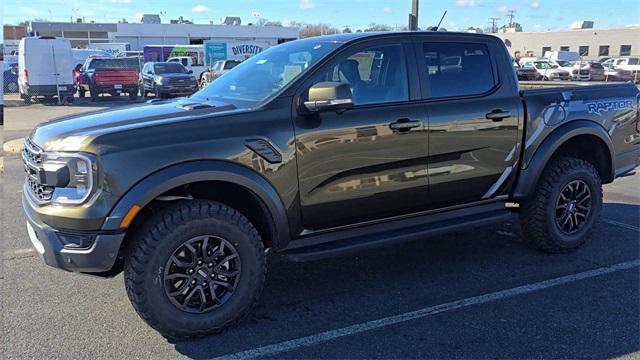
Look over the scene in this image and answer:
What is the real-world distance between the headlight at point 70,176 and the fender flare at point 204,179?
0.69 ft

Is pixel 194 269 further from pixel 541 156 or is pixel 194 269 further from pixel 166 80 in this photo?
pixel 166 80

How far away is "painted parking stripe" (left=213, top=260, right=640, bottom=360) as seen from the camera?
342 cm

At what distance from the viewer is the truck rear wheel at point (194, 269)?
335cm

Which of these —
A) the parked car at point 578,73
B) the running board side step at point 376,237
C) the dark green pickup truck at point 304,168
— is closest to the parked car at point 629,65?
the parked car at point 578,73

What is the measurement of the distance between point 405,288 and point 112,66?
23.9 meters

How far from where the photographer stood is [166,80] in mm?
24844

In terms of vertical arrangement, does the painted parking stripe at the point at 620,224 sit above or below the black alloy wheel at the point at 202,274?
below

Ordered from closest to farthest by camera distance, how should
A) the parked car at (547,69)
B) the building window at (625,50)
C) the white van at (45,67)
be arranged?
the white van at (45,67) < the parked car at (547,69) < the building window at (625,50)

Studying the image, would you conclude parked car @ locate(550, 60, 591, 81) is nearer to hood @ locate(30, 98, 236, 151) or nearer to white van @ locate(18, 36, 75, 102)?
white van @ locate(18, 36, 75, 102)

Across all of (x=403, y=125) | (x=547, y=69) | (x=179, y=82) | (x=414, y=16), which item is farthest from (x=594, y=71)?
(x=403, y=125)

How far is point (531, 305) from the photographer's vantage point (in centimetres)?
399

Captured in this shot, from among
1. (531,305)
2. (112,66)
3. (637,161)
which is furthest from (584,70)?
(531,305)

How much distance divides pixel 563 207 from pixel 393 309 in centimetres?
214

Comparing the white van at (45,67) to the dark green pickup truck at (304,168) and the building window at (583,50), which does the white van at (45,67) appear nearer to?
the dark green pickup truck at (304,168)
